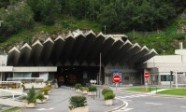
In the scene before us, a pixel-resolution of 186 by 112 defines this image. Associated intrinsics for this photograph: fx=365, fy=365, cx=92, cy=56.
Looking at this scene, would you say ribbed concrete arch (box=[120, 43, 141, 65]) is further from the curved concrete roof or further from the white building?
the white building

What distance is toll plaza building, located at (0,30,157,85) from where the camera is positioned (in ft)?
245

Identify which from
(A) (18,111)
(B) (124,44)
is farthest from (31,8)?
(A) (18,111)

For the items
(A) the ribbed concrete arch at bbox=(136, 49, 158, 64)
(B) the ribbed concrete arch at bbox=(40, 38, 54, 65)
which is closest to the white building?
(A) the ribbed concrete arch at bbox=(136, 49, 158, 64)

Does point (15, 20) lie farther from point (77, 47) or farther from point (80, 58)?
point (77, 47)

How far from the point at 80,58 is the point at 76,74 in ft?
34.3

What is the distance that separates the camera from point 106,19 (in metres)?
116

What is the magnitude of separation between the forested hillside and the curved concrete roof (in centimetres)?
2373

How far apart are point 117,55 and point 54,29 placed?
119ft

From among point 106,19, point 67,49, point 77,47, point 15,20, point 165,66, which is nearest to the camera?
point 165,66

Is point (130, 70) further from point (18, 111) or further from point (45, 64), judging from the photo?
point (18, 111)

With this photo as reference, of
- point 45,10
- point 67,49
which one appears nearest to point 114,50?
point 67,49

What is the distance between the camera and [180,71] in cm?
7550

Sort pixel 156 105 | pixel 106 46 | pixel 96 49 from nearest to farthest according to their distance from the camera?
1. pixel 156 105
2. pixel 106 46
3. pixel 96 49

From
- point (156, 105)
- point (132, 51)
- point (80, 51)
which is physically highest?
point (80, 51)
